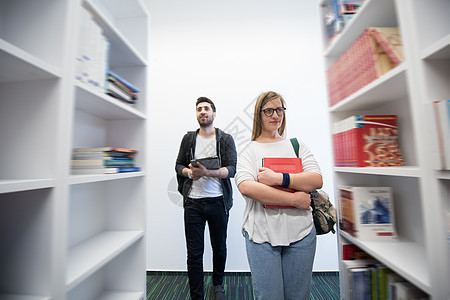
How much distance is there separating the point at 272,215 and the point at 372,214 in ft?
1.95

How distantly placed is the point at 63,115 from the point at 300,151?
117cm

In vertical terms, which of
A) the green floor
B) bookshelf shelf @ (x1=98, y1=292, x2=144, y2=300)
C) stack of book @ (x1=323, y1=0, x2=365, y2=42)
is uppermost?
stack of book @ (x1=323, y1=0, x2=365, y2=42)

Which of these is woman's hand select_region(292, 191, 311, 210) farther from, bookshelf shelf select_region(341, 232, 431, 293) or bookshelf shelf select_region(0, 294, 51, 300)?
bookshelf shelf select_region(0, 294, 51, 300)

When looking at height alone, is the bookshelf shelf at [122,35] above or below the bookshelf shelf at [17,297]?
above

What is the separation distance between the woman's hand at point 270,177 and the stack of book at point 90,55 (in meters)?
0.96

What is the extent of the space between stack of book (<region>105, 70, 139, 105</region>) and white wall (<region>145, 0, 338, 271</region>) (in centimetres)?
104

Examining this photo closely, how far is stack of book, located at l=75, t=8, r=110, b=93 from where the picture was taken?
873 millimetres

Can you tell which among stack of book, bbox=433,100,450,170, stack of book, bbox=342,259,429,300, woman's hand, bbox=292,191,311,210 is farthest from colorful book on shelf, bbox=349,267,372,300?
stack of book, bbox=433,100,450,170

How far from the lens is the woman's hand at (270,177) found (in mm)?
1005

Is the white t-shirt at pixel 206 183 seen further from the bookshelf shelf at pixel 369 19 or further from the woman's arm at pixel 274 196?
the bookshelf shelf at pixel 369 19

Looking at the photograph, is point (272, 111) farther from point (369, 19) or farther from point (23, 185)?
point (23, 185)

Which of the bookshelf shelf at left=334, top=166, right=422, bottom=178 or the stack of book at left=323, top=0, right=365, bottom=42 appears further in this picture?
the stack of book at left=323, top=0, right=365, bottom=42

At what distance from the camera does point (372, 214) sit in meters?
1.09

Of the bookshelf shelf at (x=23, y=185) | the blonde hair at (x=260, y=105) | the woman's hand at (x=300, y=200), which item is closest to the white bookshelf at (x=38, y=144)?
the bookshelf shelf at (x=23, y=185)
